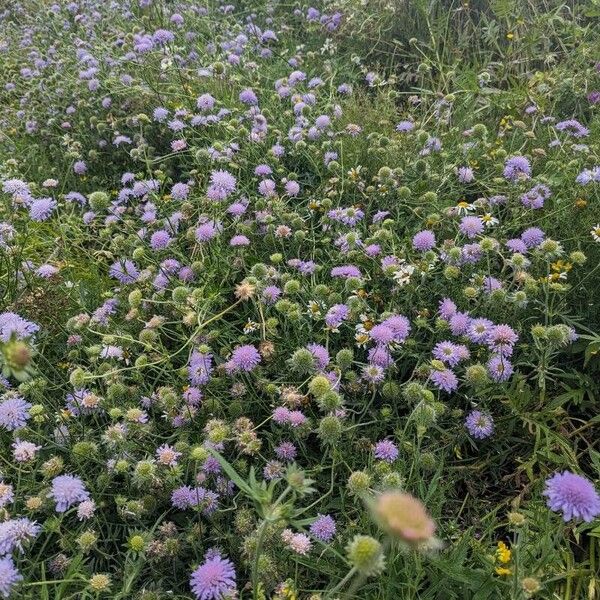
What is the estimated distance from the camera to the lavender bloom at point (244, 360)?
6.22 ft

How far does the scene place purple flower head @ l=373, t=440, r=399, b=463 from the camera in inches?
68.1

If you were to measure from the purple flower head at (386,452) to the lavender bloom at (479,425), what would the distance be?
25 centimetres

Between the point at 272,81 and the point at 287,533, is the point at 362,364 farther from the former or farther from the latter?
the point at 272,81

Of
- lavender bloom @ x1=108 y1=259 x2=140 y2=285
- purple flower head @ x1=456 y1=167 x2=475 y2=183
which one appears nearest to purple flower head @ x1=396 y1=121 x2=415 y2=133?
purple flower head @ x1=456 y1=167 x2=475 y2=183

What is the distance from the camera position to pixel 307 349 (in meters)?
1.90

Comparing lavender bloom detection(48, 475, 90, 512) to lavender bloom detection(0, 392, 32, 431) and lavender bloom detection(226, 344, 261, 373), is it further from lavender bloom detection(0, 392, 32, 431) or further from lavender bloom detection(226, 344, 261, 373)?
lavender bloom detection(226, 344, 261, 373)

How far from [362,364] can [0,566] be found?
104cm

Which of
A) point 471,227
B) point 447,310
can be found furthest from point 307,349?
point 471,227

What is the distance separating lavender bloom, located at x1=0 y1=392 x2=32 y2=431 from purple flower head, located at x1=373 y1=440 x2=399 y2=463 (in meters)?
0.98

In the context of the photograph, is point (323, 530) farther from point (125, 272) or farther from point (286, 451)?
point (125, 272)

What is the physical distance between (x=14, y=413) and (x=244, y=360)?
0.66m

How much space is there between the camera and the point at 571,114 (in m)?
3.21

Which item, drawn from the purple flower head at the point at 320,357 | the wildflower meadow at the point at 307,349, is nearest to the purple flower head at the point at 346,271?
the wildflower meadow at the point at 307,349

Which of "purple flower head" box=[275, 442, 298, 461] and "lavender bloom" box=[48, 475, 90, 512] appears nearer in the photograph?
"lavender bloom" box=[48, 475, 90, 512]
